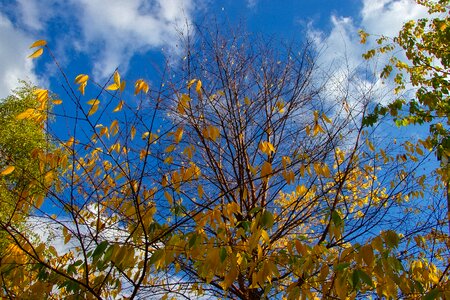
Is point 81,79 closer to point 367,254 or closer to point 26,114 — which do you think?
point 26,114

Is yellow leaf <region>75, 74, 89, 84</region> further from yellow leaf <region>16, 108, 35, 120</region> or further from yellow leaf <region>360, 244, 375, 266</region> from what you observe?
yellow leaf <region>360, 244, 375, 266</region>

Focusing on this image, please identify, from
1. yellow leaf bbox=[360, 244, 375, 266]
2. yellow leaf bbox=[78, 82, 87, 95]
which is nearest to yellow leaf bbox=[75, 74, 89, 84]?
yellow leaf bbox=[78, 82, 87, 95]

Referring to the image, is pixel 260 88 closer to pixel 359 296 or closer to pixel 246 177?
pixel 246 177

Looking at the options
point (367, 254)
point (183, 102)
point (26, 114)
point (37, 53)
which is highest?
point (183, 102)

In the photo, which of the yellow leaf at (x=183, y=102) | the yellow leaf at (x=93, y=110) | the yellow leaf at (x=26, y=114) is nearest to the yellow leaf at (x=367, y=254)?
the yellow leaf at (x=183, y=102)

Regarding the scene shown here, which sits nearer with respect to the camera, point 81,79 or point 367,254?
point 367,254

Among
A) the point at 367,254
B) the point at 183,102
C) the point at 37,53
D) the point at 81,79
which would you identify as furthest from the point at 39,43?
the point at 367,254

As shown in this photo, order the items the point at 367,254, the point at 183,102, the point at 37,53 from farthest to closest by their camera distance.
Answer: the point at 183,102, the point at 37,53, the point at 367,254

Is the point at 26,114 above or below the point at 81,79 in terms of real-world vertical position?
below

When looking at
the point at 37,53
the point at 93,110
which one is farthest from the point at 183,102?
the point at 37,53

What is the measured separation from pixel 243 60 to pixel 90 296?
313 cm

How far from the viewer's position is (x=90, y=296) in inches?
79.3

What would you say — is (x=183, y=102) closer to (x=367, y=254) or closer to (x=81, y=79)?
(x=81, y=79)

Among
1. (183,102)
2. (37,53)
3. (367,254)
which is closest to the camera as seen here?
(367,254)
